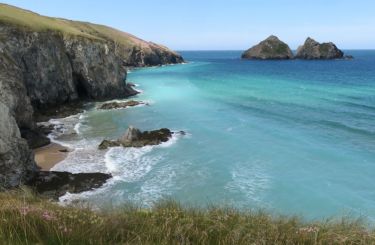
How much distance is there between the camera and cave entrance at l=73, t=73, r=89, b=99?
55125 mm

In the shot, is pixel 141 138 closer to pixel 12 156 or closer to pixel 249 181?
pixel 249 181

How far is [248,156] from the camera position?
94.3ft

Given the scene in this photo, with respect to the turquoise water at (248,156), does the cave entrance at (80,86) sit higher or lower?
higher

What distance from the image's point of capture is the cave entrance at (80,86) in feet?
181

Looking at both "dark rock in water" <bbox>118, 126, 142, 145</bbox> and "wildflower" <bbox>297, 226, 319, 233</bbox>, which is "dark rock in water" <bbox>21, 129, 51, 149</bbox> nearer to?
"dark rock in water" <bbox>118, 126, 142, 145</bbox>

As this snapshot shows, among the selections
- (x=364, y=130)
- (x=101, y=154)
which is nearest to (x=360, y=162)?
(x=364, y=130)

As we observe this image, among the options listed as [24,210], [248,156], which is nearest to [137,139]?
[248,156]

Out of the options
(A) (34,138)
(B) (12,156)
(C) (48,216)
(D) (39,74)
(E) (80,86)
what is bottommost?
(A) (34,138)

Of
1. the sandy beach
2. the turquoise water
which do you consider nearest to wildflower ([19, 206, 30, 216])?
the turquoise water

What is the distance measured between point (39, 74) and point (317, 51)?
15025 cm

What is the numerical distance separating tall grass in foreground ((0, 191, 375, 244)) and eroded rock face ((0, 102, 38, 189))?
580 inches

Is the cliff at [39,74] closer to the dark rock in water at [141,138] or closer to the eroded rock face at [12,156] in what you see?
the eroded rock face at [12,156]

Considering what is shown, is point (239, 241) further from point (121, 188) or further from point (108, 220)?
point (121, 188)

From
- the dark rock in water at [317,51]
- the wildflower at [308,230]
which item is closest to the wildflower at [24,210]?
the wildflower at [308,230]
